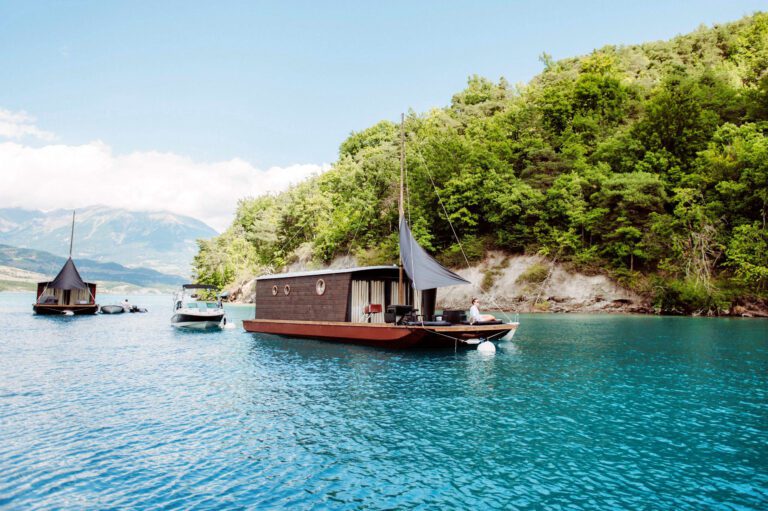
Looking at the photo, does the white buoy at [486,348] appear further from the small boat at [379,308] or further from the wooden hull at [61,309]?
the wooden hull at [61,309]

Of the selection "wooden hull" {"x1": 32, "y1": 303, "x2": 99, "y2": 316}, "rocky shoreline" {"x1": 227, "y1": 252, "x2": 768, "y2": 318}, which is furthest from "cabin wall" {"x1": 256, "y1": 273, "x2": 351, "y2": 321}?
"wooden hull" {"x1": 32, "y1": 303, "x2": 99, "y2": 316}

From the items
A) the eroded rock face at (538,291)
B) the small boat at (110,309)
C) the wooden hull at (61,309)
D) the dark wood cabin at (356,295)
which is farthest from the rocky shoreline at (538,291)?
the wooden hull at (61,309)

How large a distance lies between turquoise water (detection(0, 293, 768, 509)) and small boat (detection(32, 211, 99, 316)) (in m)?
39.3

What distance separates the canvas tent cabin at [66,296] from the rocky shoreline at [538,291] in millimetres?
44676

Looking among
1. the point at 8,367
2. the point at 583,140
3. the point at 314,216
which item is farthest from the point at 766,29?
the point at 8,367

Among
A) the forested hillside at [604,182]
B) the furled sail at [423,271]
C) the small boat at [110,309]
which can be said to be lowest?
the small boat at [110,309]

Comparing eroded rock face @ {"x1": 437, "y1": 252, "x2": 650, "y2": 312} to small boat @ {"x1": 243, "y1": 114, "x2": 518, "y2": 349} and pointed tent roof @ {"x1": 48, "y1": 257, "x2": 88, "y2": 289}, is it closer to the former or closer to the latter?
small boat @ {"x1": 243, "y1": 114, "x2": 518, "y2": 349}

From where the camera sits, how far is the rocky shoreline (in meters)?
53.5

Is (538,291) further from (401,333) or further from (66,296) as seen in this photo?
(66,296)

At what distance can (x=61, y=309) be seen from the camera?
190 ft

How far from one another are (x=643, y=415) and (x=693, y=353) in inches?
541

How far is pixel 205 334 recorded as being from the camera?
39.1m

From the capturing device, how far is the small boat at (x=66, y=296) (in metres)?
57.8

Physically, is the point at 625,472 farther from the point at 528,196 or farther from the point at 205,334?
the point at 528,196
